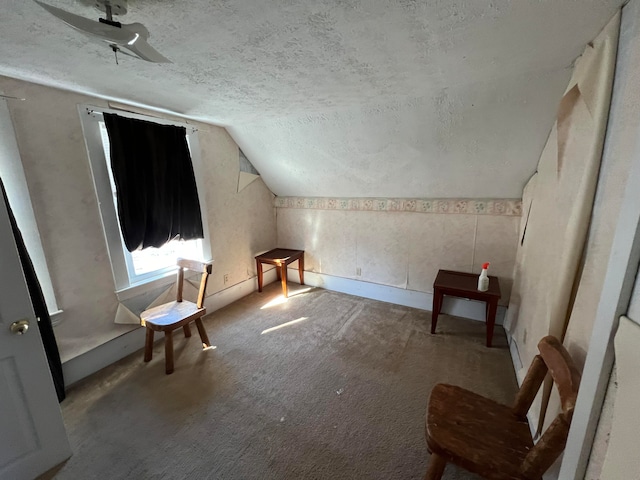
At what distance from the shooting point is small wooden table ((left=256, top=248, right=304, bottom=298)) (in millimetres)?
3238

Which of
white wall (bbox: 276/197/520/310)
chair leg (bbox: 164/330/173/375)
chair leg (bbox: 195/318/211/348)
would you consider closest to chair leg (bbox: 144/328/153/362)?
chair leg (bbox: 164/330/173/375)

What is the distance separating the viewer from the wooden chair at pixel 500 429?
859 millimetres

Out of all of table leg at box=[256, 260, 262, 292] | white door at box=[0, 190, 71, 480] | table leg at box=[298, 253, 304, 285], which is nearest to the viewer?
white door at box=[0, 190, 71, 480]

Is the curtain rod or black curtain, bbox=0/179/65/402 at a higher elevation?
the curtain rod

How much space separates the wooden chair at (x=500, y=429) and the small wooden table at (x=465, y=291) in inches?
44.6

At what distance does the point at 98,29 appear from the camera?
34.1 inches

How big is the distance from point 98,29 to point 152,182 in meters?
1.58

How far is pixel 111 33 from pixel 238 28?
450mm

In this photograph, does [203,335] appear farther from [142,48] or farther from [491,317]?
[491,317]

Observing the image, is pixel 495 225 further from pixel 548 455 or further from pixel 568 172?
pixel 548 455

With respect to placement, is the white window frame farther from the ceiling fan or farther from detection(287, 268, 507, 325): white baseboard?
detection(287, 268, 507, 325): white baseboard

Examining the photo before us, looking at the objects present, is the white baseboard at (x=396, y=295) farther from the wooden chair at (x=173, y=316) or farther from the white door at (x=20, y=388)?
the white door at (x=20, y=388)

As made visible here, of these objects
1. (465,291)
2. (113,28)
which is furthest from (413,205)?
(113,28)

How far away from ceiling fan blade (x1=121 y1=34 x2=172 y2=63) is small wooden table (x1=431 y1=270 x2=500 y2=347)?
246cm
